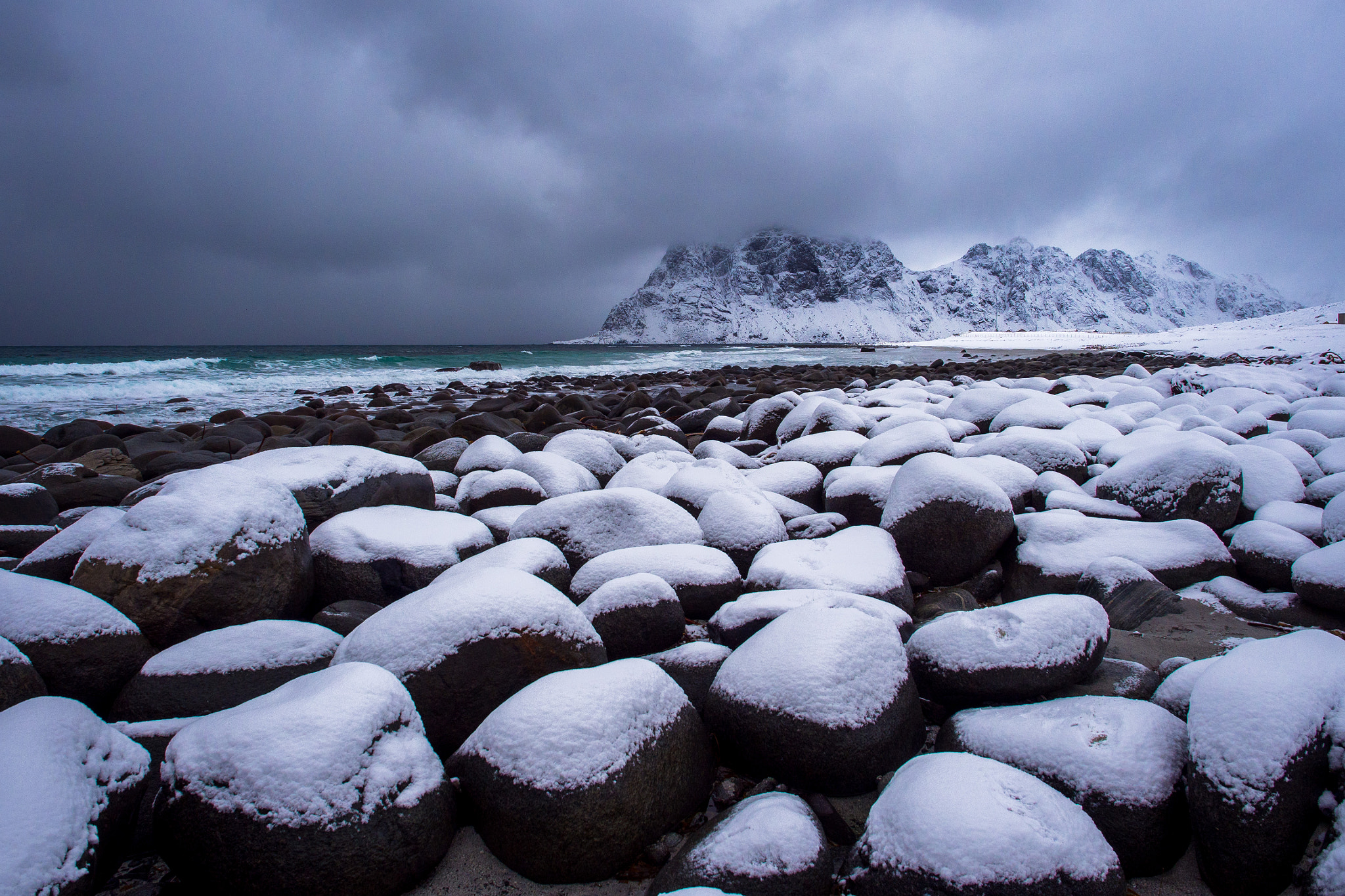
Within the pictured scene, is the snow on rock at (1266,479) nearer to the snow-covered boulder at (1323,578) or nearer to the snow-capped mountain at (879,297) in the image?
the snow-covered boulder at (1323,578)

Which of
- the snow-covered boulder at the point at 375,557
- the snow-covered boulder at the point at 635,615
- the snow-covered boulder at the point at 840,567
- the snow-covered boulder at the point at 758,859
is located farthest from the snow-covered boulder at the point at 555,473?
the snow-covered boulder at the point at 758,859

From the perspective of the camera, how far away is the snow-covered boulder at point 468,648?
1563 millimetres

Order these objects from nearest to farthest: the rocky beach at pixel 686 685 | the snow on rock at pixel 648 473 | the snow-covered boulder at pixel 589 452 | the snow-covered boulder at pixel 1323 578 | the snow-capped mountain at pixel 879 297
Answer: the rocky beach at pixel 686 685, the snow-covered boulder at pixel 1323 578, the snow on rock at pixel 648 473, the snow-covered boulder at pixel 589 452, the snow-capped mountain at pixel 879 297

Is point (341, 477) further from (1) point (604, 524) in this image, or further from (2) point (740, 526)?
(2) point (740, 526)

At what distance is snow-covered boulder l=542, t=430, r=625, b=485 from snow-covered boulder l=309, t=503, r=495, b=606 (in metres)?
1.50

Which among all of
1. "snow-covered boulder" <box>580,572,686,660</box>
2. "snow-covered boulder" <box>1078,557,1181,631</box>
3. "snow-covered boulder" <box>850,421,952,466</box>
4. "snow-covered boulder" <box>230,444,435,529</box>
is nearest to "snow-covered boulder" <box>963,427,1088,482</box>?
"snow-covered boulder" <box>850,421,952,466</box>

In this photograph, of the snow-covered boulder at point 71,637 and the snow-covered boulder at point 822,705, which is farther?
the snow-covered boulder at point 71,637

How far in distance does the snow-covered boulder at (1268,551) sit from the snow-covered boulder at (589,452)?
2.99 m

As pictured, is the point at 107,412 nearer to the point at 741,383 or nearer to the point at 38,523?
the point at 38,523

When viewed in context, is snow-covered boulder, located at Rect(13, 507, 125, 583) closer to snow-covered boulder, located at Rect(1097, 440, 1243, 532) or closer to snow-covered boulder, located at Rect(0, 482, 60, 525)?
snow-covered boulder, located at Rect(0, 482, 60, 525)

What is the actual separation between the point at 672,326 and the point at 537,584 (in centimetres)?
13120

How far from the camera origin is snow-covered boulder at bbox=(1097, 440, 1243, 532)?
8.86 ft

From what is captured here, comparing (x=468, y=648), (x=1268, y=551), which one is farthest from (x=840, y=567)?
(x=1268, y=551)

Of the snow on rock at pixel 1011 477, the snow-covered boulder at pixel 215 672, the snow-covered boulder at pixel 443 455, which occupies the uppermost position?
the snow on rock at pixel 1011 477
